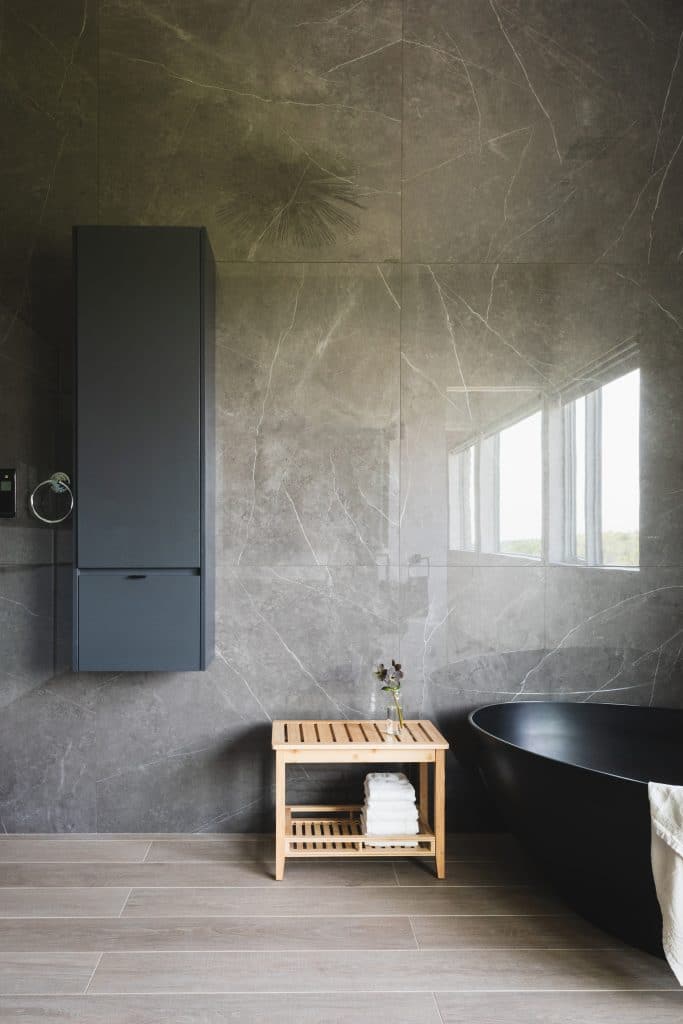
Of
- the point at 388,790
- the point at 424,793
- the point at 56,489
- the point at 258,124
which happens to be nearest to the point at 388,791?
the point at 388,790

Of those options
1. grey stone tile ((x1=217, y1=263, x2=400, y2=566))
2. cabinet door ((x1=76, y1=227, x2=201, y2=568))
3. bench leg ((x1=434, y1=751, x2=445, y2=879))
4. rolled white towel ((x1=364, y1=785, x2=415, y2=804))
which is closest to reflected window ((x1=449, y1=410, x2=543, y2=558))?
Result: grey stone tile ((x1=217, y1=263, x2=400, y2=566))

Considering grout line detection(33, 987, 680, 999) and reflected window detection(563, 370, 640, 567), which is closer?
grout line detection(33, 987, 680, 999)

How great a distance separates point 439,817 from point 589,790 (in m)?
0.67

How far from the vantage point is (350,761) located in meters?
2.29

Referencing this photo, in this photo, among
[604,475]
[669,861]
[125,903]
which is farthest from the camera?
[604,475]

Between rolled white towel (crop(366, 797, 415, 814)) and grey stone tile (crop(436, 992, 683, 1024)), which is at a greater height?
rolled white towel (crop(366, 797, 415, 814))

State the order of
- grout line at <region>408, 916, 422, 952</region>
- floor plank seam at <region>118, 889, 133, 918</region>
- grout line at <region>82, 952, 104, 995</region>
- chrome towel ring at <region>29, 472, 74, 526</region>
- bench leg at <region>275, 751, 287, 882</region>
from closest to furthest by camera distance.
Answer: grout line at <region>82, 952, 104, 995</region>, grout line at <region>408, 916, 422, 952</region>, floor plank seam at <region>118, 889, 133, 918</region>, bench leg at <region>275, 751, 287, 882</region>, chrome towel ring at <region>29, 472, 74, 526</region>

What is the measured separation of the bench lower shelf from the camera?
2314 millimetres

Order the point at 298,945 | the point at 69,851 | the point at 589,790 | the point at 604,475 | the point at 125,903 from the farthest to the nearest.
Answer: the point at 604,475 < the point at 69,851 < the point at 125,903 < the point at 298,945 < the point at 589,790

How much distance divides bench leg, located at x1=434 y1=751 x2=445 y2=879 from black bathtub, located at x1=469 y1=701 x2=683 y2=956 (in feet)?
0.46

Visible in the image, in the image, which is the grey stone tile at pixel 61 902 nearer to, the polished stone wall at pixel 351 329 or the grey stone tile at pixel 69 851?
the grey stone tile at pixel 69 851

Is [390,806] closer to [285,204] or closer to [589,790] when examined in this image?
[589,790]

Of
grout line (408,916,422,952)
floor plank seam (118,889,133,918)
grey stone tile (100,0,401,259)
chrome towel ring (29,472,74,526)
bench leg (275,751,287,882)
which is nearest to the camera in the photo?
grout line (408,916,422,952)

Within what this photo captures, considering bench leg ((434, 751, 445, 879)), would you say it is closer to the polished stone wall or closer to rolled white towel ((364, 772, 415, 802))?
rolled white towel ((364, 772, 415, 802))
